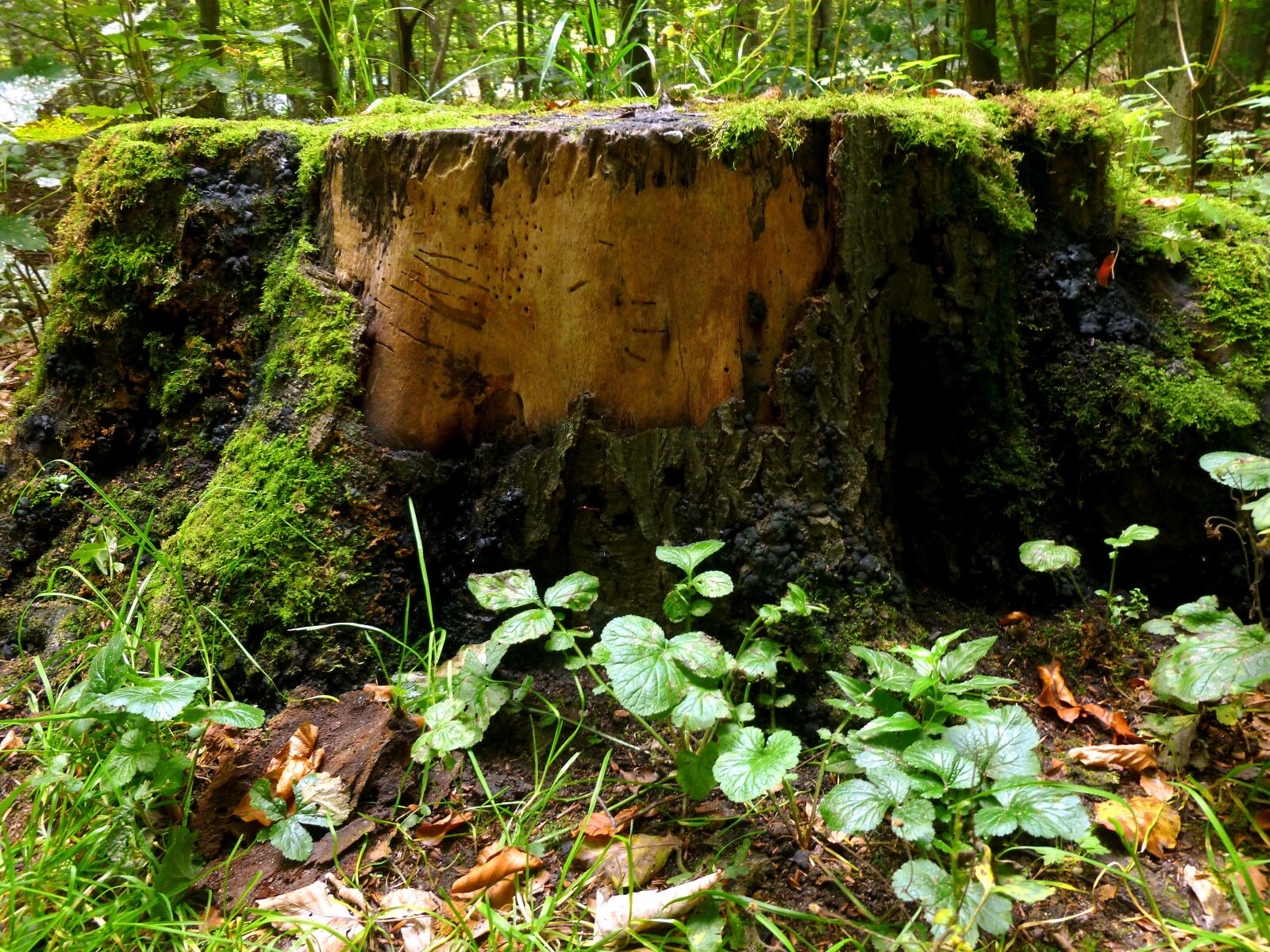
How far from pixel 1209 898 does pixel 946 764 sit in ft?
1.93

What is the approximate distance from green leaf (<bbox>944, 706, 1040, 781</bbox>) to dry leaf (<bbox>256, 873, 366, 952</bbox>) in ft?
3.93

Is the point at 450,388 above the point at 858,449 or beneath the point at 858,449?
above

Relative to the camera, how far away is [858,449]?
2.11 metres

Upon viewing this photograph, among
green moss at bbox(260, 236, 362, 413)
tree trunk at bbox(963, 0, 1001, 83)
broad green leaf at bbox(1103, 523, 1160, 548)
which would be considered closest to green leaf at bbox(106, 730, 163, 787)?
green moss at bbox(260, 236, 362, 413)

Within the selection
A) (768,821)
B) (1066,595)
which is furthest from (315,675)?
(1066,595)

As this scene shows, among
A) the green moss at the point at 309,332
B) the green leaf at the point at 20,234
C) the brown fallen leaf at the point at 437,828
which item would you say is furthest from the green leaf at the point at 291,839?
the green leaf at the point at 20,234

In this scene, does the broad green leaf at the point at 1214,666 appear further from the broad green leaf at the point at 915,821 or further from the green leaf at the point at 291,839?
the green leaf at the point at 291,839

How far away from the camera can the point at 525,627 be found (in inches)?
66.7

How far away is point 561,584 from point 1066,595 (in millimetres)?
1522

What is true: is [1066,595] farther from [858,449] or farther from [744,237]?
[744,237]

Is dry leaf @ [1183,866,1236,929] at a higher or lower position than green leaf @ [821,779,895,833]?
lower

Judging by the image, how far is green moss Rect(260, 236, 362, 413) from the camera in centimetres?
228

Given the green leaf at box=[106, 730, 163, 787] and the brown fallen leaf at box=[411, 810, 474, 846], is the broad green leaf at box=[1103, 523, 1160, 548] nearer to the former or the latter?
the brown fallen leaf at box=[411, 810, 474, 846]

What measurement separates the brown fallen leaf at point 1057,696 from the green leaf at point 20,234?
138 inches
